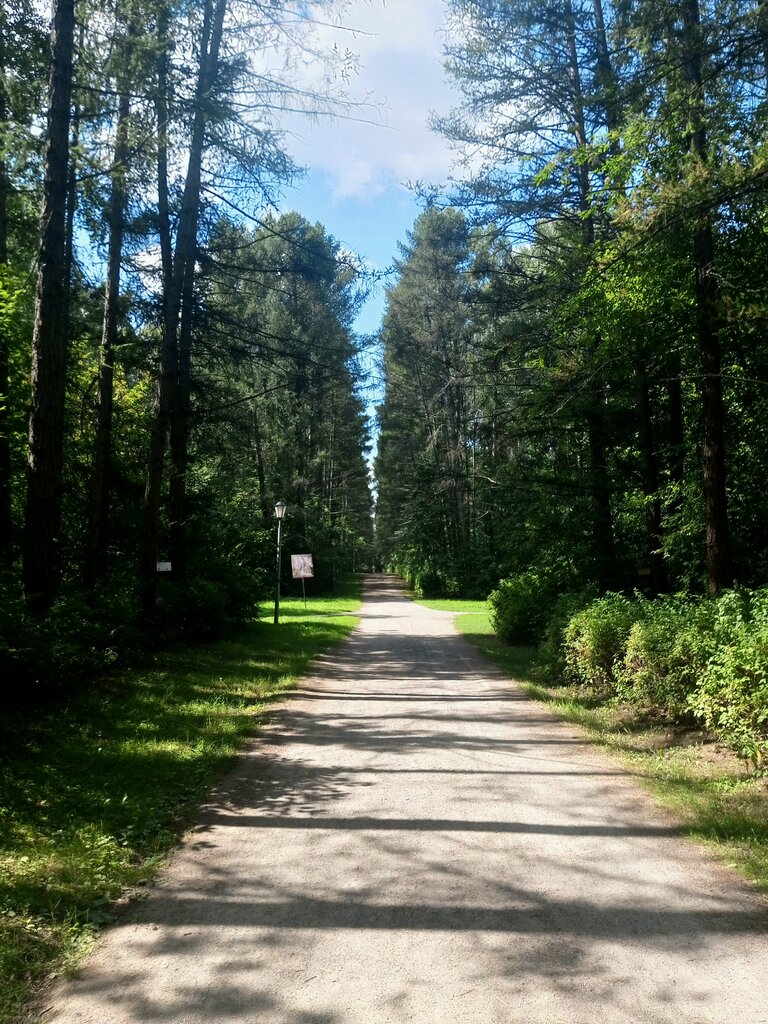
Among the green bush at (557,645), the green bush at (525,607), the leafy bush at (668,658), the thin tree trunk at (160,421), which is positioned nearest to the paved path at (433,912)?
the leafy bush at (668,658)

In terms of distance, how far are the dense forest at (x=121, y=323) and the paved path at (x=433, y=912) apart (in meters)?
3.96

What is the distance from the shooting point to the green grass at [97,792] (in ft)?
11.0

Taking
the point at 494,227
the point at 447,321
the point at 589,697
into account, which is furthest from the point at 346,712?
the point at 447,321

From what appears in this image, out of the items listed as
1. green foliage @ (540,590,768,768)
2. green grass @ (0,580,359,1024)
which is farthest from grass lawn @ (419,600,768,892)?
green grass @ (0,580,359,1024)

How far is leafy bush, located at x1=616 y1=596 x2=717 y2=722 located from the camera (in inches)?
258

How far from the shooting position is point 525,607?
14.8m

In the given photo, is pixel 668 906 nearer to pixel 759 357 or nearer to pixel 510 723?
pixel 510 723

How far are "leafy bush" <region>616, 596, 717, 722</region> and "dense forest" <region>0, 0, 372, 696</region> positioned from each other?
6.19m

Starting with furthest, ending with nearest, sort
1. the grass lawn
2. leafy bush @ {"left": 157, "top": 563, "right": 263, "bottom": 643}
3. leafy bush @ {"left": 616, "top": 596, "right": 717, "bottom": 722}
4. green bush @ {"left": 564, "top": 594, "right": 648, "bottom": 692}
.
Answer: leafy bush @ {"left": 157, "top": 563, "right": 263, "bottom": 643} → green bush @ {"left": 564, "top": 594, "right": 648, "bottom": 692} → leafy bush @ {"left": 616, "top": 596, "right": 717, "bottom": 722} → the grass lawn

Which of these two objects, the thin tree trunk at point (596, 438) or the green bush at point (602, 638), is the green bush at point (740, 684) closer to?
the green bush at point (602, 638)

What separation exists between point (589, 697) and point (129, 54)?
393 inches

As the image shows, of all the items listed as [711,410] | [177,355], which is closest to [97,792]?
[711,410]

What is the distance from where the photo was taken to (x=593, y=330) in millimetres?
Answer: 11258

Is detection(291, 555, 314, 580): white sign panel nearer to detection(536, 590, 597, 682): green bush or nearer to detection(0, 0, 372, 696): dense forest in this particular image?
detection(0, 0, 372, 696): dense forest
